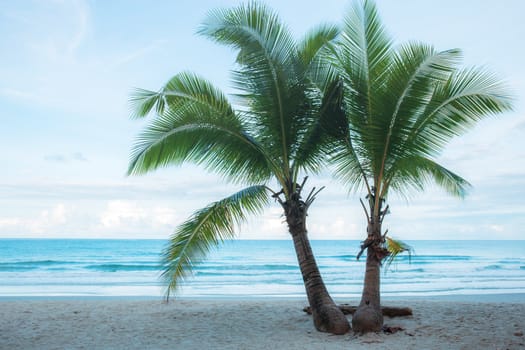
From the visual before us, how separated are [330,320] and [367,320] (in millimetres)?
554

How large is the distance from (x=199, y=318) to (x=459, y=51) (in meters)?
6.30

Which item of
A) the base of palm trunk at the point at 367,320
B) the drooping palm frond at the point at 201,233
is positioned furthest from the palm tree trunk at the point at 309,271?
the drooping palm frond at the point at 201,233

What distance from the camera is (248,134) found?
8.73 metres

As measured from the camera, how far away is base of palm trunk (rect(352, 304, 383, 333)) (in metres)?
8.02

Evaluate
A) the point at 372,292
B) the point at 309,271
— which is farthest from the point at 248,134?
the point at 372,292

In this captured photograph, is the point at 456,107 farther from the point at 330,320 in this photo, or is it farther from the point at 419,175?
the point at 330,320

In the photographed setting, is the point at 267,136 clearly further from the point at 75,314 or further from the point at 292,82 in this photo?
the point at 75,314

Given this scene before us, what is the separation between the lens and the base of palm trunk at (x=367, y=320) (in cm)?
802

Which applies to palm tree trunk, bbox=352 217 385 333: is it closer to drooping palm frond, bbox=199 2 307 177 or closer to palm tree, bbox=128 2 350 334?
palm tree, bbox=128 2 350 334

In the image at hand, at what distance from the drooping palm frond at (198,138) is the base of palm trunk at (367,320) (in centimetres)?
271

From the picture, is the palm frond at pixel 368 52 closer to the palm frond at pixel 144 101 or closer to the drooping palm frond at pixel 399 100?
the drooping palm frond at pixel 399 100

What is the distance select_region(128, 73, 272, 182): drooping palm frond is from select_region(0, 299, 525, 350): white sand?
2541 mm

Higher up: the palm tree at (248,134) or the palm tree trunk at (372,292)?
the palm tree at (248,134)

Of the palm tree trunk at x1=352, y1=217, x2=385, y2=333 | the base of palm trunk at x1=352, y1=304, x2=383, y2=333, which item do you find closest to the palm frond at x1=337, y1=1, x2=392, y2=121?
the palm tree trunk at x1=352, y1=217, x2=385, y2=333
